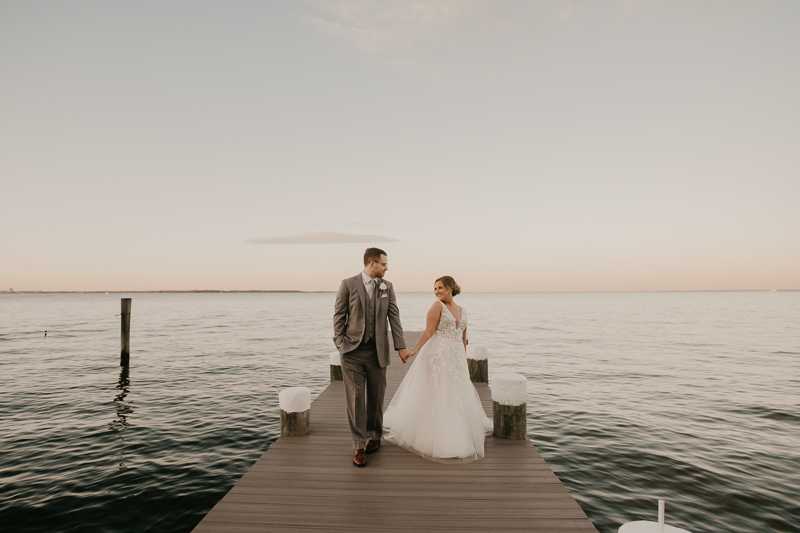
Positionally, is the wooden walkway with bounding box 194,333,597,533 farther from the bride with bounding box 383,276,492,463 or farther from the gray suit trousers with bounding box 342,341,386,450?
the gray suit trousers with bounding box 342,341,386,450

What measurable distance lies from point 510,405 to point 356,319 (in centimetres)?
272

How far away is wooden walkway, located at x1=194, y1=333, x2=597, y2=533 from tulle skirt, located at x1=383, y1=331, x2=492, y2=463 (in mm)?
173

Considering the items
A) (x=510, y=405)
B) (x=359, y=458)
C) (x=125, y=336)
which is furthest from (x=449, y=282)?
(x=125, y=336)

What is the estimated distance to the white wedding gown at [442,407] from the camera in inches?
205

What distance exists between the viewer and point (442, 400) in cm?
529

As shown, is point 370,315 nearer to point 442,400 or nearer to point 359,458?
point 442,400

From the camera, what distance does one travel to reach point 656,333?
99.9 feet

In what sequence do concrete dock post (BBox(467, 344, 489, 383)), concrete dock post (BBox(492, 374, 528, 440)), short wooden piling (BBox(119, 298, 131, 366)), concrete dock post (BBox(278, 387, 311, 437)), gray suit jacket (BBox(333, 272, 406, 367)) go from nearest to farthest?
1. gray suit jacket (BBox(333, 272, 406, 367))
2. concrete dock post (BBox(492, 374, 528, 440))
3. concrete dock post (BBox(278, 387, 311, 437))
4. concrete dock post (BBox(467, 344, 489, 383))
5. short wooden piling (BBox(119, 298, 131, 366))

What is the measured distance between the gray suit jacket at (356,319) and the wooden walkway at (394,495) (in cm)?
135

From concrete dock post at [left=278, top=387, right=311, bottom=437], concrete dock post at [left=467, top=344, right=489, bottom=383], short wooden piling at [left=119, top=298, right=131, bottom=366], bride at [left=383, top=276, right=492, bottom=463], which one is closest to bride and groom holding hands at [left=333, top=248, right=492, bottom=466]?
bride at [left=383, top=276, right=492, bottom=463]

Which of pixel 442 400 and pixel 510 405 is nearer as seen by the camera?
pixel 442 400

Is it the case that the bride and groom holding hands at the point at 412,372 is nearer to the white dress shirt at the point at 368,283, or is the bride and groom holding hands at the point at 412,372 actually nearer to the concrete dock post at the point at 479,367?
the white dress shirt at the point at 368,283

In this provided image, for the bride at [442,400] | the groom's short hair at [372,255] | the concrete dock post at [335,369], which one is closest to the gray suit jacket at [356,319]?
the groom's short hair at [372,255]

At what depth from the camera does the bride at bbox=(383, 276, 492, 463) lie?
206 inches
